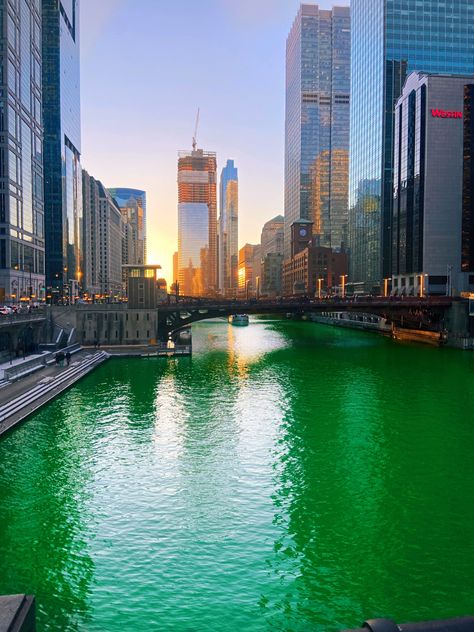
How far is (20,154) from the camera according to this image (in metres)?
123

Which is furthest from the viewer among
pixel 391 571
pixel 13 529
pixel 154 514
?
pixel 154 514

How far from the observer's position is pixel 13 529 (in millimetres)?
24062

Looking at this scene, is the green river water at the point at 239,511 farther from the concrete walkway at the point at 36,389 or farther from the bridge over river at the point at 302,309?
the bridge over river at the point at 302,309

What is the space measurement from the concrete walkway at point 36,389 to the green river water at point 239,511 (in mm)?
1591

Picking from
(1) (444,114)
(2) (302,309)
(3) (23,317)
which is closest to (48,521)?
(3) (23,317)

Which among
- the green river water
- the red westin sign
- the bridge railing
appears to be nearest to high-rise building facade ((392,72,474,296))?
the red westin sign

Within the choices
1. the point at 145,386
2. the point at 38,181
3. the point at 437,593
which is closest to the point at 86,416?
the point at 145,386

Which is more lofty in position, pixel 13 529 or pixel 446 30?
pixel 446 30

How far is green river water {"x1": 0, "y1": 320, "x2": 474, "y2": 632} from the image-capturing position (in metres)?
18.5

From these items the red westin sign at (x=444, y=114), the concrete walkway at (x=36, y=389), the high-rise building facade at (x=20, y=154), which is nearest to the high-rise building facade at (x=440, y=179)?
the red westin sign at (x=444, y=114)

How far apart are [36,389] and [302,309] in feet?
207

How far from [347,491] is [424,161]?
139m

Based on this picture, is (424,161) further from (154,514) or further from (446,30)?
(154,514)

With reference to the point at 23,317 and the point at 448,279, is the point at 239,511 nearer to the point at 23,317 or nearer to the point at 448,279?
the point at 23,317
